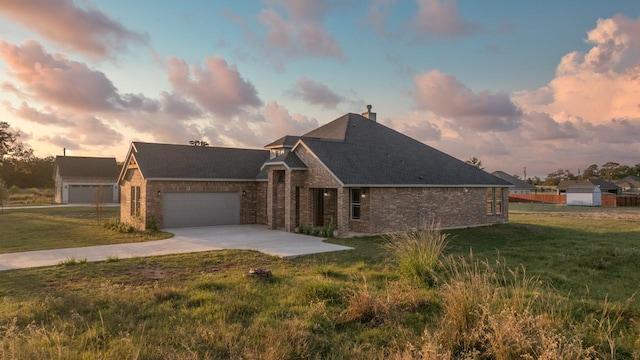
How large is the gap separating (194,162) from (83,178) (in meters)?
31.0

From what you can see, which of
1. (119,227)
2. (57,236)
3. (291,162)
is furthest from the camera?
(119,227)

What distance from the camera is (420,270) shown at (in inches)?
340

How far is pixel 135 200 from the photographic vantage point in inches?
859

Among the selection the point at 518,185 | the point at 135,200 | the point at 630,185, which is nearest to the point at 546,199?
the point at 518,185

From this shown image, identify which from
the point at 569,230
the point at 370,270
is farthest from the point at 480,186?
the point at 370,270

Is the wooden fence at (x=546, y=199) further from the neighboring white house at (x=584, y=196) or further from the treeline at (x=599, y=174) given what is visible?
the treeline at (x=599, y=174)

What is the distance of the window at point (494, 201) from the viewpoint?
80.3ft

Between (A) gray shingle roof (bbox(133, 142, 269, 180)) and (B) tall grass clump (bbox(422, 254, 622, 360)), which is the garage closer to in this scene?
(A) gray shingle roof (bbox(133, 142, 269, 180))

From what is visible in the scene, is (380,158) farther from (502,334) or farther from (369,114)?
(502,334)

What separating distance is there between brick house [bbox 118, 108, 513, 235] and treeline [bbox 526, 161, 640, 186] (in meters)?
102

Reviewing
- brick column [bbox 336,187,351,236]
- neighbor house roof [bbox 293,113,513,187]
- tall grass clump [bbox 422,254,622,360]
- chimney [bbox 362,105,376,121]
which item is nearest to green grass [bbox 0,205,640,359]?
tall grass clump [bbox 422,254,622,360]

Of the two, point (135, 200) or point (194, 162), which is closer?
point (135, 200)

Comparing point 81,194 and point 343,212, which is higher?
point 81,194

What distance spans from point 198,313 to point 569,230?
2302 cm
